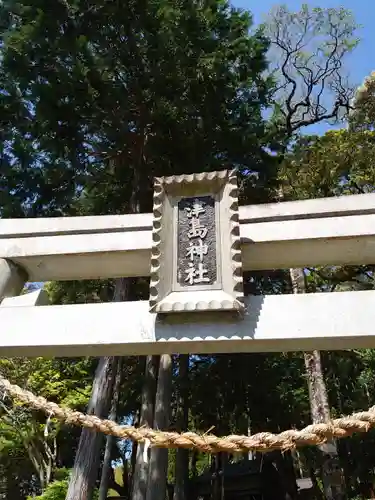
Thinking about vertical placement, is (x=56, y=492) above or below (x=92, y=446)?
below

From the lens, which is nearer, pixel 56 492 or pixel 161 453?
pixel 161 453

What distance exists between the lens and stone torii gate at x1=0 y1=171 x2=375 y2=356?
7.06 ft

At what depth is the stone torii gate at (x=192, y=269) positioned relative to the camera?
2.15m

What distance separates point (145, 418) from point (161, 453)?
31.1 inches

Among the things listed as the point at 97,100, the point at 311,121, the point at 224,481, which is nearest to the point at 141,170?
the point at 97,100

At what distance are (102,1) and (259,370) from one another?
344 inches

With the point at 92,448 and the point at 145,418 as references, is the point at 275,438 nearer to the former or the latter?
the point at 92,448

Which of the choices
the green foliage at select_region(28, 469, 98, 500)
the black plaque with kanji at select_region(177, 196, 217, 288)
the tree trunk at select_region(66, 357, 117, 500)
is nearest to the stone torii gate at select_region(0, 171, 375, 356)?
the black plaque with kanji at select_region(177, 196, 217, 288)

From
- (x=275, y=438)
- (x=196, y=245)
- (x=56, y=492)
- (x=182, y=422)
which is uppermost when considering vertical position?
(x=182, y=422)

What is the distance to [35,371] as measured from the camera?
11266mm

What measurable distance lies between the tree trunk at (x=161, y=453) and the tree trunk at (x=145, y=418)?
0.23 m

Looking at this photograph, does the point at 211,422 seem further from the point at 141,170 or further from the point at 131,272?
the point at 131,272

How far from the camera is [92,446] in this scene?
5785mm

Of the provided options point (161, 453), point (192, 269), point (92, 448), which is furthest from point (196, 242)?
point (161, 453)
